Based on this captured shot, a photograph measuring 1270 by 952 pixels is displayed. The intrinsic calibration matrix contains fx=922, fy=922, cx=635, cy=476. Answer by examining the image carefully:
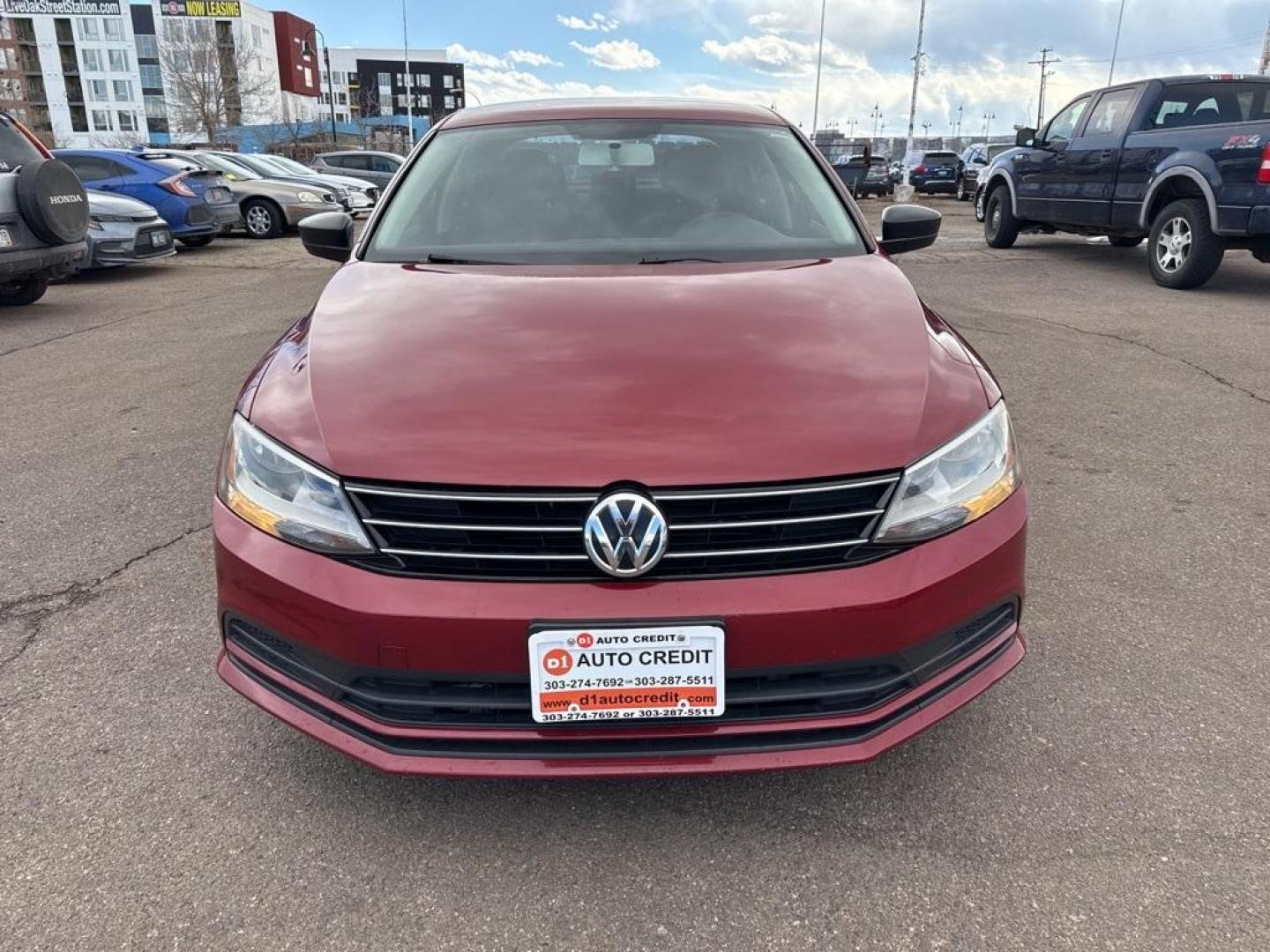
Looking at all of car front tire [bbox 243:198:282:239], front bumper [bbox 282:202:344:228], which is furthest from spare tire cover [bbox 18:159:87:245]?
car front tire [bbox 243:198:282:239]

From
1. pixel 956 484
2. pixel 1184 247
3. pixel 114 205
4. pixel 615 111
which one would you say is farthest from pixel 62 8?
pixel 956 484

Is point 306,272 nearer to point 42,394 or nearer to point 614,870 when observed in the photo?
point 42,394

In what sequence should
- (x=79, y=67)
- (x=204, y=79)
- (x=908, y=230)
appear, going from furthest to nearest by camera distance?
(x=79, y=67) < (x=204, y=79) < (x=908, y=230)

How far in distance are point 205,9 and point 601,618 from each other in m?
95.2

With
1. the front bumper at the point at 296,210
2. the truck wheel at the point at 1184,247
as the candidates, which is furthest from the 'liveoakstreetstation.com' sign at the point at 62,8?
the truck wheel at the point at 1184,247

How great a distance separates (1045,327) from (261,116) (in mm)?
80874

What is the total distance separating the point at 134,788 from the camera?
7.00 ft

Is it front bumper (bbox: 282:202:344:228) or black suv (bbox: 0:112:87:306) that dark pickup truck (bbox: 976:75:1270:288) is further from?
front bumper (bbox: 282:202:344:228)

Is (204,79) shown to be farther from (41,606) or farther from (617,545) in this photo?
(617,545)

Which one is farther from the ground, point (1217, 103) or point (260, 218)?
point (1217, 103)

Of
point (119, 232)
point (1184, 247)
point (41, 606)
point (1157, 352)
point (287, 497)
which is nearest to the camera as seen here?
point (287, 497)

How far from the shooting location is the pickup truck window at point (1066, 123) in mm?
10328

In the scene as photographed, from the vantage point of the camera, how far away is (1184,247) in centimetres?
880

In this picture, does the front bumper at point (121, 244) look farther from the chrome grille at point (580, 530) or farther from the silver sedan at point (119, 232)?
the chrome grille at point (580, 530)
